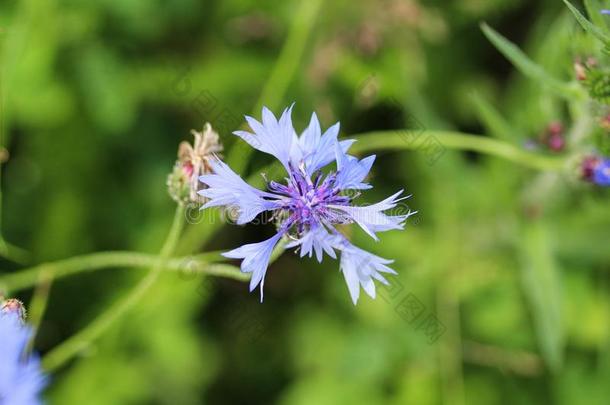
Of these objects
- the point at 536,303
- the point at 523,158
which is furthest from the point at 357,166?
the point at 536,303

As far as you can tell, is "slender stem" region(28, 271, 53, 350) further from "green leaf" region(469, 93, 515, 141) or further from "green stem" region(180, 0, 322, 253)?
"green leaf" region(469, 93, 515, 141)

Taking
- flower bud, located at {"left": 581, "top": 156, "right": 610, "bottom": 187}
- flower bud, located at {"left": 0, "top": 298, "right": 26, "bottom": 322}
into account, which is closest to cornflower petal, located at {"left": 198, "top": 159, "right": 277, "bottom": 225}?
flower bud, located at {"left": 0, "top": 298, "right": 26, "bottom": 322}

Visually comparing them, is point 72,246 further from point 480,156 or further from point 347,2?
point 480,156

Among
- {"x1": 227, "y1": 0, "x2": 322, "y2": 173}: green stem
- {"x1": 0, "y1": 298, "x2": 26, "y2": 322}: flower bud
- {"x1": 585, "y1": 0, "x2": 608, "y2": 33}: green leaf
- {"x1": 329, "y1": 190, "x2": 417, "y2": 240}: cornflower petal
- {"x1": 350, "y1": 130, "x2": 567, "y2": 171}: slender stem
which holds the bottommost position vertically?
{"x1": 0, "y1": 298, "x2": 26, "y2": 322}: flower bud

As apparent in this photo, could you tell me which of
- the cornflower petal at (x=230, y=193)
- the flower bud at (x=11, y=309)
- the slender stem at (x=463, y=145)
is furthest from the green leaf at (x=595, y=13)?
the flower bud at (x=11, y=309)

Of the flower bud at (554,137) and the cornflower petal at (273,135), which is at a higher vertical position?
the flower bud at (554,137)

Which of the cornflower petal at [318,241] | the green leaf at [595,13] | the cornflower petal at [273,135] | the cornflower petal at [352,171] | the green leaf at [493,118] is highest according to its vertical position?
the green leaf at [493,118]

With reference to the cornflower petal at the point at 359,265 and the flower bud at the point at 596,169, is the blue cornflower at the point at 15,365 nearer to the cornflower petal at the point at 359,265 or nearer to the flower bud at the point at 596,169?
the cornflower petal at the point at 359,265
